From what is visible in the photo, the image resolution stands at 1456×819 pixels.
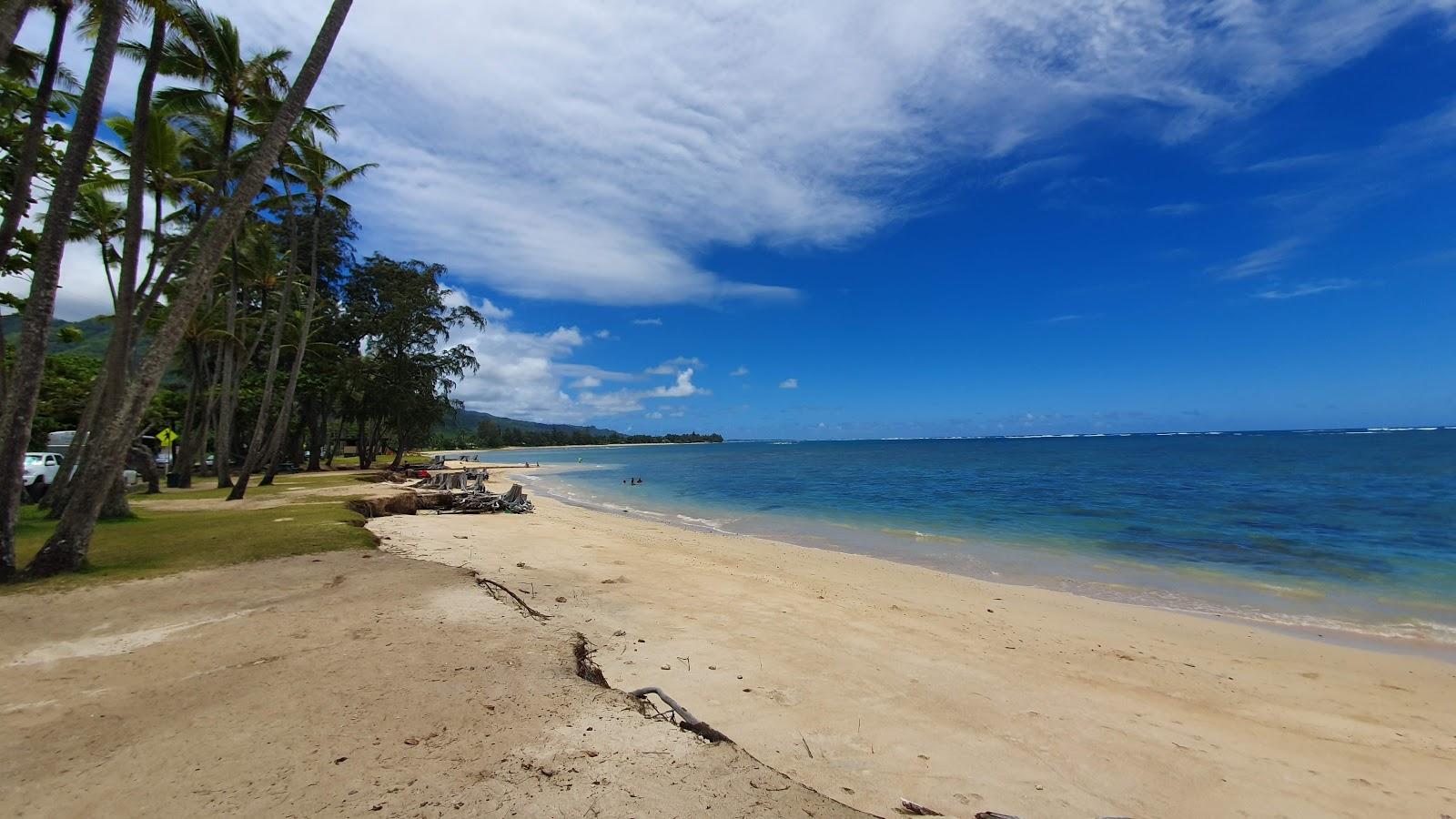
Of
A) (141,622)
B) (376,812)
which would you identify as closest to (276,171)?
(141,622)

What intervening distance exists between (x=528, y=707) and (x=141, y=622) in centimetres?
445

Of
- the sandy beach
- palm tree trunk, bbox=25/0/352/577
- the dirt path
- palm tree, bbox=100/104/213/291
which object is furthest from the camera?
palm tree, bbox=100/104/213/291

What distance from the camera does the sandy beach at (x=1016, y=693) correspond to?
4.02 m

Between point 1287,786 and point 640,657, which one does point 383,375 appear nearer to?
point 640,657

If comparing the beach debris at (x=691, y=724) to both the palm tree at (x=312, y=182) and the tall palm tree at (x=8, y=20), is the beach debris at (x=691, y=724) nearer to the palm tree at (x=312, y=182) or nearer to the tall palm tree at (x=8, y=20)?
the tall palm tree at (x=8, y=20)

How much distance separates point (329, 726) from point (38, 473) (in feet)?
75.6

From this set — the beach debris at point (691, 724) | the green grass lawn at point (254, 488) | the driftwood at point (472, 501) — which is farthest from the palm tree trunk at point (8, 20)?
the green grass lawn at point (254, 488)

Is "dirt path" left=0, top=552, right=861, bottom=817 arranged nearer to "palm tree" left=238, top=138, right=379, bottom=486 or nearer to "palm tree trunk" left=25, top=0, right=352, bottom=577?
"palm tree trunk" left=25, top=0, right=352, bottom=577

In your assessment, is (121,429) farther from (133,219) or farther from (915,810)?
(915,810)

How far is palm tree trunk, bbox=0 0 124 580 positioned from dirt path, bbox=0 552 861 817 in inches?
86.8

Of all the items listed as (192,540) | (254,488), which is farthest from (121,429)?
(254,488)

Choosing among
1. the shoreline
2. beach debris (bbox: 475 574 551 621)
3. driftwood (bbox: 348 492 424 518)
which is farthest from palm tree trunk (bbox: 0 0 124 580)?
the shoreline

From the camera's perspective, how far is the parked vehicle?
17625 mm

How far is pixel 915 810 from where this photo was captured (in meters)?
3.29
